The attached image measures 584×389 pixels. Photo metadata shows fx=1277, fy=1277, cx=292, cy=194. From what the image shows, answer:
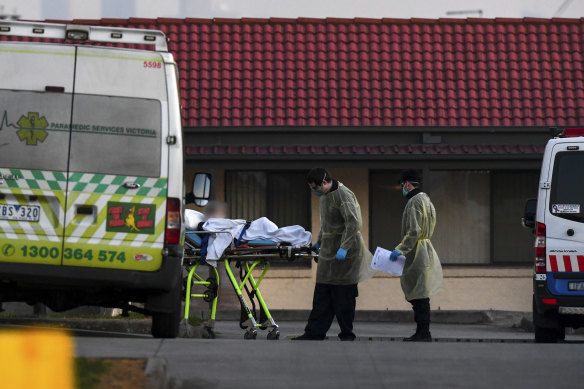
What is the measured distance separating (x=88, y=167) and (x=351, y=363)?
268 centimetres

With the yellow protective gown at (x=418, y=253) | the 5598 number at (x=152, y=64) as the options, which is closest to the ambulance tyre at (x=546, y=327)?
the yellow protective gown at (x=418, y=253)

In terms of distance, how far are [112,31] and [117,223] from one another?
162 centimetres

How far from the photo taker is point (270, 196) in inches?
777

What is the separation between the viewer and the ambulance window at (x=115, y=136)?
1003cm

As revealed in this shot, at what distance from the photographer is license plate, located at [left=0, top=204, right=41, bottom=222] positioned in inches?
393

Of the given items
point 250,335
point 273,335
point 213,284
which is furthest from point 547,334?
point 213,284

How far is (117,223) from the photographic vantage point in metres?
Answer: 10.1

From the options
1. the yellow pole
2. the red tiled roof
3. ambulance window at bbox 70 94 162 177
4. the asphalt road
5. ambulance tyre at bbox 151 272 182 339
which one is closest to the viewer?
the yellow pole

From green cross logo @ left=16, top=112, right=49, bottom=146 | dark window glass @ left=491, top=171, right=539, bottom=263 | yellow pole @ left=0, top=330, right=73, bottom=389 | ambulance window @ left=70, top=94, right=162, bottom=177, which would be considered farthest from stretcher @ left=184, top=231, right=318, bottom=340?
dark window glass @ left=491, top=171, right=539, bottom=263

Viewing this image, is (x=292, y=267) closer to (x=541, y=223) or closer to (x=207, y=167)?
(x=207, y=167)

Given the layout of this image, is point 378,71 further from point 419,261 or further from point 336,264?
point 336,264

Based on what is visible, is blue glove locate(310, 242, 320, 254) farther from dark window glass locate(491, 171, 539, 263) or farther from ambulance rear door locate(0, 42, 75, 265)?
dark window glass locate(491, 171, 539, 263)

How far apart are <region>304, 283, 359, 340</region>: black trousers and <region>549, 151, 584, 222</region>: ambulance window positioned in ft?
7.13

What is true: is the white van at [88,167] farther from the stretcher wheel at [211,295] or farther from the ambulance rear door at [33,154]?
the stretcher wheel at [211,295]
